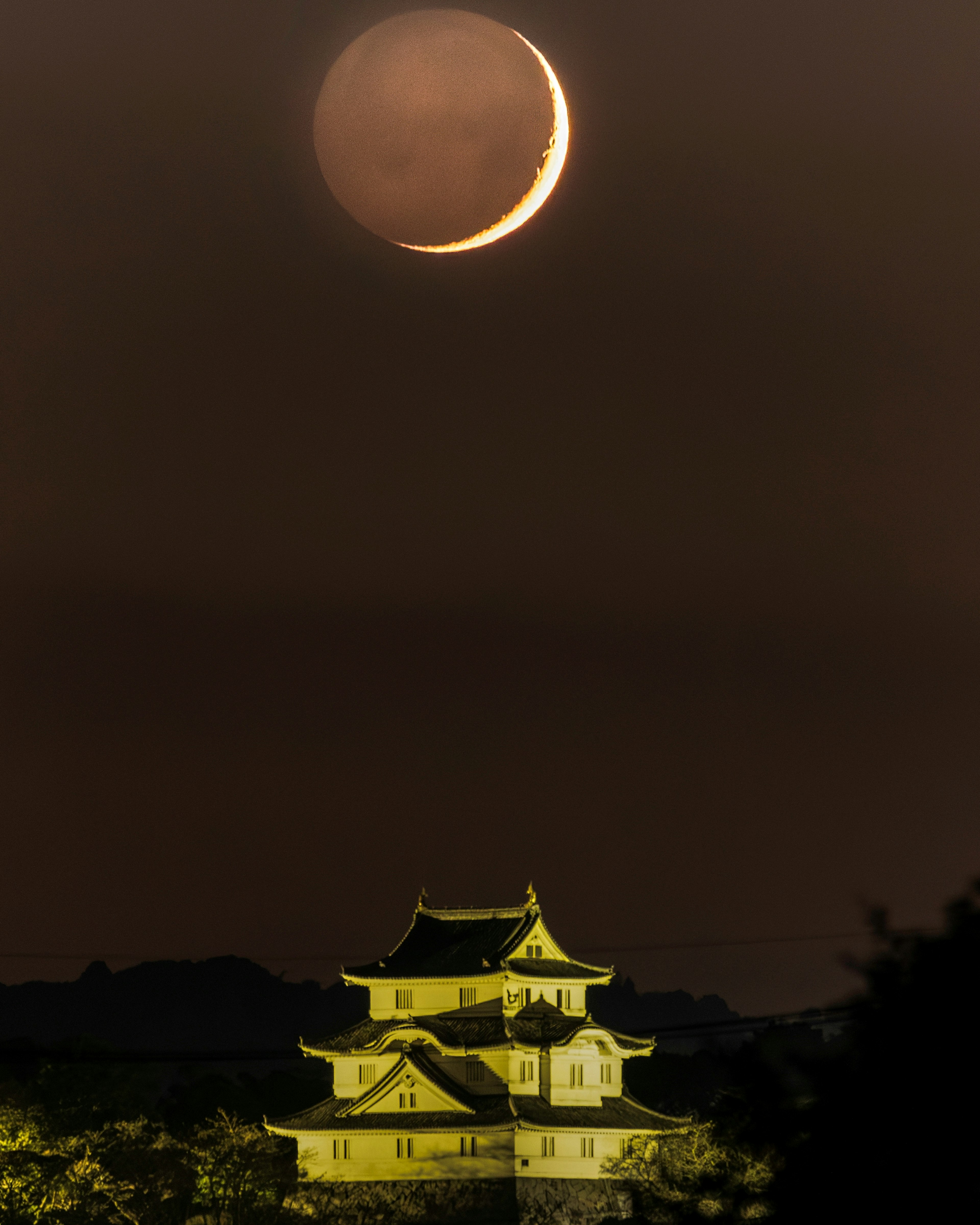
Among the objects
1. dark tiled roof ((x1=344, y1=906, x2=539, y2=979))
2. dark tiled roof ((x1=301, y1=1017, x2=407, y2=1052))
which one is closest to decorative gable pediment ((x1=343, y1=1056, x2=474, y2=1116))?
dark tiled roof ((x1=301, y1=1017, x2=407, y2=1052))

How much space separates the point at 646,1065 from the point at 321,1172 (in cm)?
4199

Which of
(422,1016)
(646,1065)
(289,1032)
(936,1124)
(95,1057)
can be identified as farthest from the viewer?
(289,1032)

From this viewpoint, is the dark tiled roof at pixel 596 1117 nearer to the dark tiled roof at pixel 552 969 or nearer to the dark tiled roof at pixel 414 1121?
the dark tiled roof at pixel 414 1121

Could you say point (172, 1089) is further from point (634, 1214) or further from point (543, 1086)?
point (634, 1214)

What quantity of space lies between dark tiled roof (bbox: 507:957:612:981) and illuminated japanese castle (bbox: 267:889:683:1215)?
0.08m

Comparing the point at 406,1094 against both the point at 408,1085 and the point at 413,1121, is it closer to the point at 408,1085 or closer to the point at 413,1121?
the point at 408,1085

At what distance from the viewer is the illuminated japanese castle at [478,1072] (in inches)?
2564

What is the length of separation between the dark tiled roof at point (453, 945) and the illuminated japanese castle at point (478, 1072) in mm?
78

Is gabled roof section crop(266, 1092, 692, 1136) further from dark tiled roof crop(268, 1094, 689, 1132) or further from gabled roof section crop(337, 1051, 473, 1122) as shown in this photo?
gabled roof section crop(337, 1051, 473, 1122)

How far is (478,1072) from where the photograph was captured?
68.8 meters

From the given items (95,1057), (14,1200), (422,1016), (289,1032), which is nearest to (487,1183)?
(422,1016)

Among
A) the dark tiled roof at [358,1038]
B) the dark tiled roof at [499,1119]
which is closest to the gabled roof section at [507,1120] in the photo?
the dark tiled roof at [499,1119]

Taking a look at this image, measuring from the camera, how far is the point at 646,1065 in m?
104

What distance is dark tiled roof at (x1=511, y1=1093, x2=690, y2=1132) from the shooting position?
65250mm
